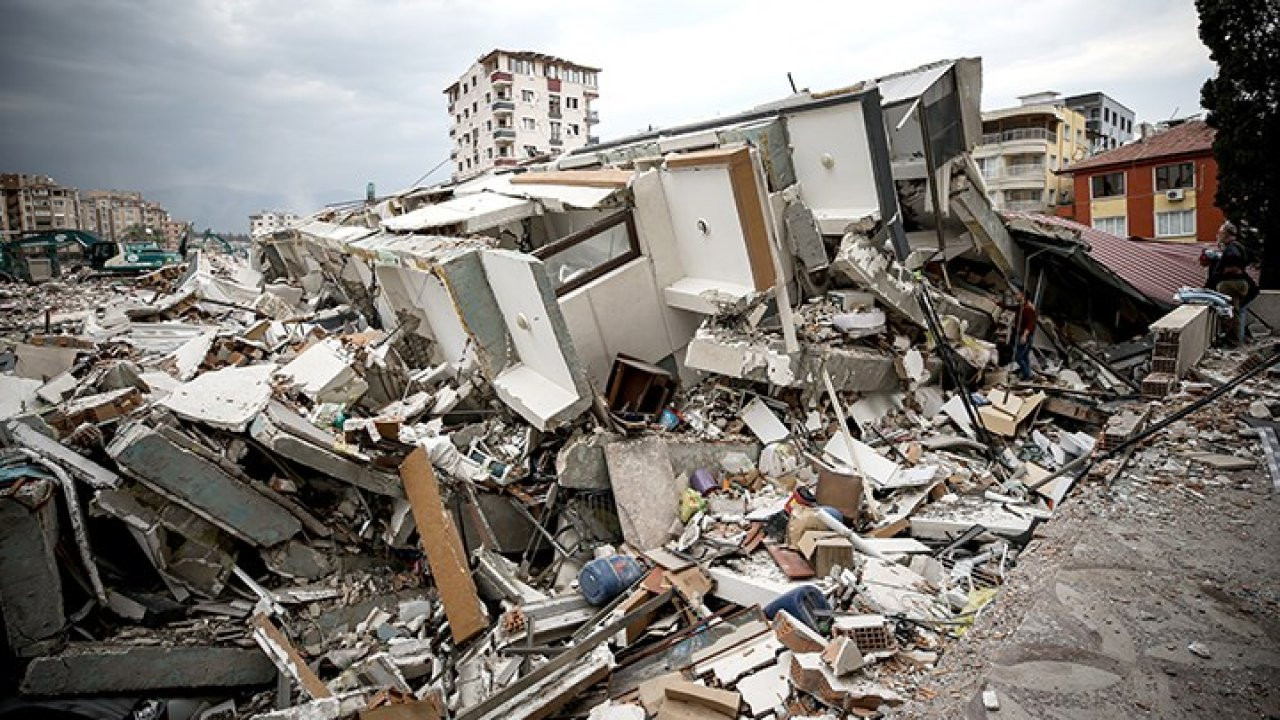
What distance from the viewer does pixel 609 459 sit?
5242mm

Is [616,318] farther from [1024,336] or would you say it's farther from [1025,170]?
[1025,170]

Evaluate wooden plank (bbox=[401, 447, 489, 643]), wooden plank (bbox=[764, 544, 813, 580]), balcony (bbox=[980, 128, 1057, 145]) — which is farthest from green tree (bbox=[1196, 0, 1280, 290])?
balcony (bbox=[980, 128, 1057, 145])

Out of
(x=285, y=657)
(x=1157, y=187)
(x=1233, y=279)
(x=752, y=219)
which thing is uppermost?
(x=752, y=219)

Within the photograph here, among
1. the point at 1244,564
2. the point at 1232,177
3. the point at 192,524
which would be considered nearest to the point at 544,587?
the point at 192,524

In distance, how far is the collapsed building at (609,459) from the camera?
155 inches

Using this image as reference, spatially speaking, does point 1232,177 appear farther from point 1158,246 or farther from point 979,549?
point 979,549

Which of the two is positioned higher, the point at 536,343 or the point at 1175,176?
the point at 536,343

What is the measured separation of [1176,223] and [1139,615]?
99.4 ft

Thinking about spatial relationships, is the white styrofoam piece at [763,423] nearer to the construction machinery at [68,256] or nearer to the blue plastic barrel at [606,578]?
the blue plastic barrel at [606,578]

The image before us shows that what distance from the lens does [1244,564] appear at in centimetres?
311

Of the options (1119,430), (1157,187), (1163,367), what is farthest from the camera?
(1157,187)

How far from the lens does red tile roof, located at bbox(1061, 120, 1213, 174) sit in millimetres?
24375

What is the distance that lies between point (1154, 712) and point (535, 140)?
49.5 meters

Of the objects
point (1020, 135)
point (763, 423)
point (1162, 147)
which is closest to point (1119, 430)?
point (763, 423)
